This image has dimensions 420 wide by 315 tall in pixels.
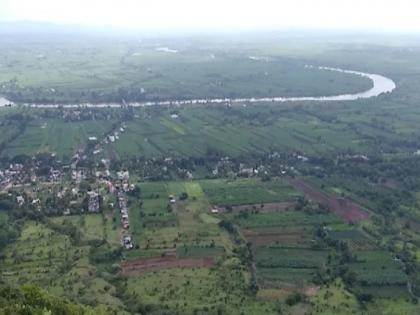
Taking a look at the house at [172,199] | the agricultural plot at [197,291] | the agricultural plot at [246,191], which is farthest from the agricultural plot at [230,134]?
the agricultural plot at [197,291]

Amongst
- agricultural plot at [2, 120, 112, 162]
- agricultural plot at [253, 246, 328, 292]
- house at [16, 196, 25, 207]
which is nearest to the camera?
agricultural plot at [253, 246, 328, 292]

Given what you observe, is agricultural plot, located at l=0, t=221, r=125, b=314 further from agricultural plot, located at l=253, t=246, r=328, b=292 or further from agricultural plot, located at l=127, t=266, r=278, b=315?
agricultural plot, located at l=253, t=246, r=328, b=292

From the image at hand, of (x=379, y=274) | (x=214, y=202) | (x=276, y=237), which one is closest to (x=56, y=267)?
(x=214, y=202)

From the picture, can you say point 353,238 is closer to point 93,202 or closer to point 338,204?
point 338,204

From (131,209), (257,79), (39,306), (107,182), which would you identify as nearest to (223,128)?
(107,182)

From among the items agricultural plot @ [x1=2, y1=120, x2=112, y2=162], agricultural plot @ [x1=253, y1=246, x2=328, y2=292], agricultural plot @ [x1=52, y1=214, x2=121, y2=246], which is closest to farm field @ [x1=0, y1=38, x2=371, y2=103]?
agricultural plot @ [x1=2, y1=120, x2=112, y2=162]

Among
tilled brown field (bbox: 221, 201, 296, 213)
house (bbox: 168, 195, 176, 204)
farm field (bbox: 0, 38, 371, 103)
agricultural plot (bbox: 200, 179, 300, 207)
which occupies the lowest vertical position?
house (bbox: 168, 195, 176, 204)
